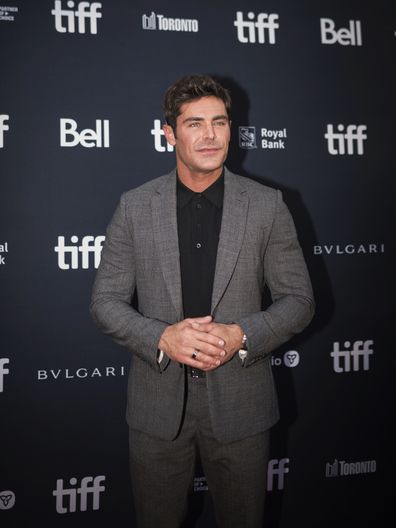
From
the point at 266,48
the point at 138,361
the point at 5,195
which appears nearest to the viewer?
the point at 138,361

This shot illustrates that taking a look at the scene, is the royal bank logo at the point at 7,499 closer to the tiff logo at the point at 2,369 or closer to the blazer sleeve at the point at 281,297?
the tiff logo at the point at 2,369

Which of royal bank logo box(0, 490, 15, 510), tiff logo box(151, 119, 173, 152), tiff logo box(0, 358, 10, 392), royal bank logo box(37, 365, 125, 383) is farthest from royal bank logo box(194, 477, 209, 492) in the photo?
tiff logo box(151, 119, 173, 152)

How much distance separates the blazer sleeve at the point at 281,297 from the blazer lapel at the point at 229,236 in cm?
12

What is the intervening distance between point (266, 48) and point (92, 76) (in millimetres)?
981

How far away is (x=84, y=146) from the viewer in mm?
2385

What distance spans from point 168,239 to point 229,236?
0.72ft

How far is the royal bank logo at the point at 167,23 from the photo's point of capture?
8.04 ft

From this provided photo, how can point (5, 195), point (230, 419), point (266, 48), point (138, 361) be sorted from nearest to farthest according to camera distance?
1. point (230, 419)
2. point (138, 361)
3. point (5, 195)
4. point (266, 48)

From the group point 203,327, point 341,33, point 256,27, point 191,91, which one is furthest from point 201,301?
point 341,33

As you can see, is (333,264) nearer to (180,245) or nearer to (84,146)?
(180,245)

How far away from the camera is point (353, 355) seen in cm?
273

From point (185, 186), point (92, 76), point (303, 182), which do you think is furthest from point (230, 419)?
point (92, 76)

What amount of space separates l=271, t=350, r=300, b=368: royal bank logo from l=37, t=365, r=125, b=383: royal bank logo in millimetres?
871

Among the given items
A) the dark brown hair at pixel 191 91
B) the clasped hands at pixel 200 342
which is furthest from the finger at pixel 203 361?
the dark brown hair at pixel 191 91
